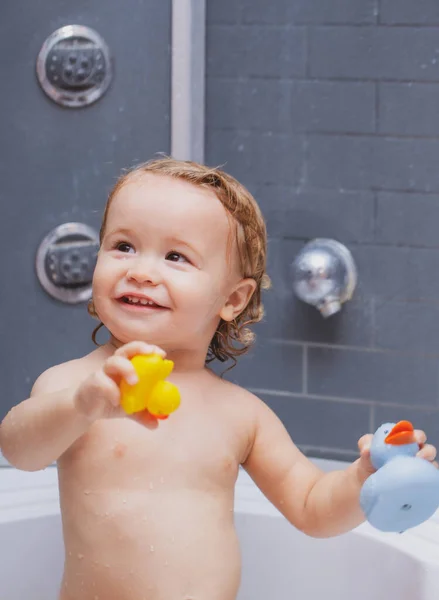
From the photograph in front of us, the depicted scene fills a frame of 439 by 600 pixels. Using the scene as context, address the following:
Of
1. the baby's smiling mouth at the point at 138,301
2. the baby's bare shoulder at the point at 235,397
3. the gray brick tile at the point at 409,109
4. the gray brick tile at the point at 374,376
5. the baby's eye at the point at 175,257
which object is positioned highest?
the gray brick tile at the point at 409,109

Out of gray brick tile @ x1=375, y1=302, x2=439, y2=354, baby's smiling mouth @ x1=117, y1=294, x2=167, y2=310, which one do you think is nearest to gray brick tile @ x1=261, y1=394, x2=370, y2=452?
gray brick tile @ x1=375, y1=302, x2=439, y2=354

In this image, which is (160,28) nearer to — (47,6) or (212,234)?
(47,6)

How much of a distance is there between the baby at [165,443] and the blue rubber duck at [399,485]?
0.16ft

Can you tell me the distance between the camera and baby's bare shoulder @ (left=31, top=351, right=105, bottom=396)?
3.75 ft

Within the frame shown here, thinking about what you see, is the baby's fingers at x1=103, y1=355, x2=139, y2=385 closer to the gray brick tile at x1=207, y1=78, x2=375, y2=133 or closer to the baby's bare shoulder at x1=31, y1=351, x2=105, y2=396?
the baby's bare shoulder at x1=31, y1=351, x2=105, y2=396

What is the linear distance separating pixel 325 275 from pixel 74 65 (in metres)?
0.56

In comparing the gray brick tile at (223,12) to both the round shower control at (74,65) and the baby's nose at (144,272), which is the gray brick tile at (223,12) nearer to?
the round shower control at (74,65)

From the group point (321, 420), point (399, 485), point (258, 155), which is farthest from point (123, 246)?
point (321, 420)

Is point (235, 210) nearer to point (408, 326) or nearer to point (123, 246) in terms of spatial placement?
point (123, 246)

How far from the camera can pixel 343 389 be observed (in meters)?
1.92

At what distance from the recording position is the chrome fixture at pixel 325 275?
1785 millimetres

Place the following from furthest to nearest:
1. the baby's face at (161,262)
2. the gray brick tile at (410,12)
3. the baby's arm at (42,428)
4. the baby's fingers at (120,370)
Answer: the gray brick tile at (410,12)
the baby's face at (161,262)
the baby's arm at (42,428)
the baby's fingers at (120,370)

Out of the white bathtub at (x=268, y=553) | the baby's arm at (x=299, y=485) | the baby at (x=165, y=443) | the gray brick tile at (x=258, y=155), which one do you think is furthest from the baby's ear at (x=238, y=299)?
the gray brick tile at (x=258, y=155)

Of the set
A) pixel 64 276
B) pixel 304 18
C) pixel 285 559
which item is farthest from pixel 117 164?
pixel 285 559
